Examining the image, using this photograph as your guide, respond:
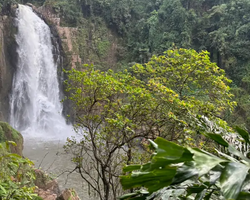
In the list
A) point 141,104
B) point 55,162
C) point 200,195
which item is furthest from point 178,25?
point 200,195

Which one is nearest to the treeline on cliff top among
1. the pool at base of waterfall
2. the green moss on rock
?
the pool at base of waterfall

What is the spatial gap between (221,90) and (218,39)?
43.5 ft

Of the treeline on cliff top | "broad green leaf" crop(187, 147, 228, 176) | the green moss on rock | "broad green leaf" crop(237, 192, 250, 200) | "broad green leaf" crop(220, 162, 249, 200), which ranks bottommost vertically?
the green moss on rock

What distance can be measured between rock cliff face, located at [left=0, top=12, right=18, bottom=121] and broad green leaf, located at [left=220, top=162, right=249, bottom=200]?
15.8 metres

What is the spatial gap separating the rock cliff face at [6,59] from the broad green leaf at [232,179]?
51.7 ft

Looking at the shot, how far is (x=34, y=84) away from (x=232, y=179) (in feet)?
55.6

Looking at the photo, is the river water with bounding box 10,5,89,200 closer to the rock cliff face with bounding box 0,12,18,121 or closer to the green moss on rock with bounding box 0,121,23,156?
the rock cliff face with bounding box 0,12,18,121

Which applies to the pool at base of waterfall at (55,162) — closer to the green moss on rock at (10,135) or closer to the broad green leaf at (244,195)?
the green moss on rock at (10,135)

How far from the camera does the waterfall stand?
15.7 metres

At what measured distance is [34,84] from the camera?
642 inches

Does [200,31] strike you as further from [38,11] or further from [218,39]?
[38,11]

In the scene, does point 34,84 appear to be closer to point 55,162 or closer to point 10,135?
point 10,135

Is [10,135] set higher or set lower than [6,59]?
lower

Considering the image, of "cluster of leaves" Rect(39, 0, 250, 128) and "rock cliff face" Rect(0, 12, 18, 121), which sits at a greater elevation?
"cluster of leaves" Rect(39, 0, 250, 128)
